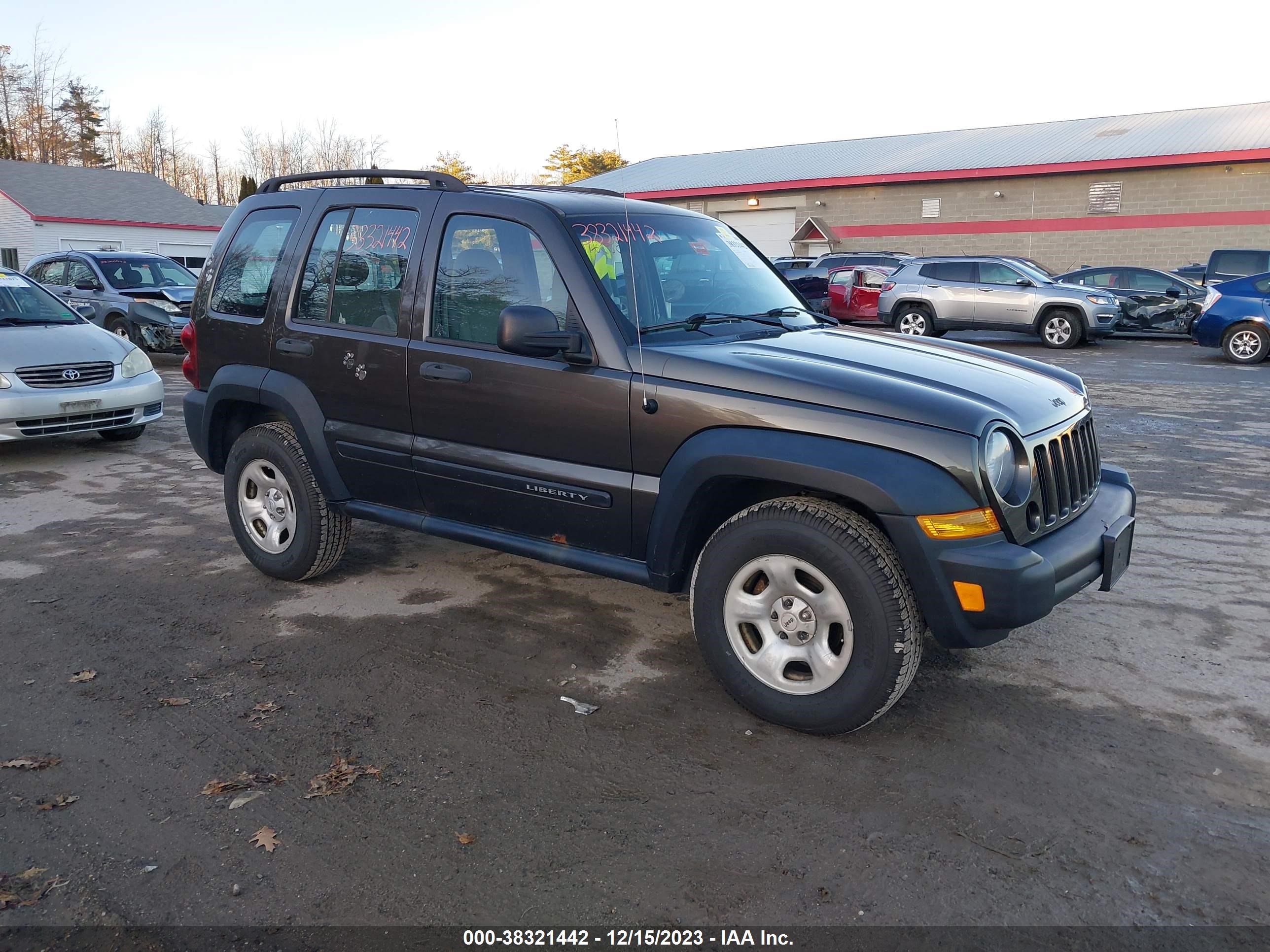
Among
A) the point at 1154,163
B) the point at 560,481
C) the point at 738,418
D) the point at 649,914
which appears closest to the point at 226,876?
the point at 649,914

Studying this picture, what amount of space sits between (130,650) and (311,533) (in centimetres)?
104

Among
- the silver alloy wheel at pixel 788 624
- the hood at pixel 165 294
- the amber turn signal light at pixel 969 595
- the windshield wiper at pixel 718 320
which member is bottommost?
the silver alloy wheel at pixel 788 624

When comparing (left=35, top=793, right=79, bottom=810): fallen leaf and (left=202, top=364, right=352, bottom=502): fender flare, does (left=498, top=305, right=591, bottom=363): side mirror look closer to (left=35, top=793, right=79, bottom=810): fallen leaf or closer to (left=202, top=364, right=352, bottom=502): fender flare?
(left=202, top=364, right=352, bottom=502): fender flare

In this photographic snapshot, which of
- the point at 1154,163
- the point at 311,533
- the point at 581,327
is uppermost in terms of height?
the point at 1154,163

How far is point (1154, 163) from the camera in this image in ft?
93.0

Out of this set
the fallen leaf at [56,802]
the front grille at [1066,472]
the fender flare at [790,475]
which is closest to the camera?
the fallen leaf at [56,802]

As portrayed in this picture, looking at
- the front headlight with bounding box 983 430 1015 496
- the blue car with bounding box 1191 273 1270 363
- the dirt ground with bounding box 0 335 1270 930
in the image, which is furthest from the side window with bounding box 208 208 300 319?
the blue car with bounding box 1191 273 1270 363

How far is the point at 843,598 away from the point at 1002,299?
56.1ft

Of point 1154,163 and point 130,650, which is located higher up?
point 1154,163

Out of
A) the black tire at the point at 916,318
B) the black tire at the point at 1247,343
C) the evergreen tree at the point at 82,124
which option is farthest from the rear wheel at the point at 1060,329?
the evergreen tree at the point at 82,124

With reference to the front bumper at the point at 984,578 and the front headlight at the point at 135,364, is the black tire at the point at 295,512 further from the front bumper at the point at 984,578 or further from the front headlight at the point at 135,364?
the front headlight at the point at 135,364

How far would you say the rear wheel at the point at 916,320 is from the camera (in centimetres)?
1967

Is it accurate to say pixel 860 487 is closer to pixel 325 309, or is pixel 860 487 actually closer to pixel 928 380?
pixel 928 380

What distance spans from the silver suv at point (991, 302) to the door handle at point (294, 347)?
14718 mm
